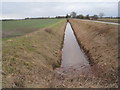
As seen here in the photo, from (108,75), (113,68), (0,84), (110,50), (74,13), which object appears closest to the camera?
(0,84)

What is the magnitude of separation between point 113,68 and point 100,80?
187 centimetres

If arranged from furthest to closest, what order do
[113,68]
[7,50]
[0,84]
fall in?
[7,50]
[113,68]
[0,84]

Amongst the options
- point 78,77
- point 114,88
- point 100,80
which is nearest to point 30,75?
point 78,77

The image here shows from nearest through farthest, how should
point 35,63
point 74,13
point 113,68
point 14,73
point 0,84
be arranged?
point 0,84 → point 14,73 → point 113,68 → point 35,63 → point 74,13

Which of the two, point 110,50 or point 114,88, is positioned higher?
point 110,50

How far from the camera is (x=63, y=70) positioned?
15.1m

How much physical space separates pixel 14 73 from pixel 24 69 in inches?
43.7

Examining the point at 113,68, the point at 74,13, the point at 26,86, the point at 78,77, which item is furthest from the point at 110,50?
the point at 74,13

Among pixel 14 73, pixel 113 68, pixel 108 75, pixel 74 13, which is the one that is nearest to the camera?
pixel 14 73

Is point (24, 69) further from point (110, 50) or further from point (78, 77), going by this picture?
point (110, 50)

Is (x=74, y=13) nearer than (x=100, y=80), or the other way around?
(x=100, y=80)

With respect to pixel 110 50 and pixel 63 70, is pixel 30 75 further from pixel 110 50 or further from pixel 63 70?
pixel 110 50

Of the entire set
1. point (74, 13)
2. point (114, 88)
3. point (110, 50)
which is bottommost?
point (114, 88)

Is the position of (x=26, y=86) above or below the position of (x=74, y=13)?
below
